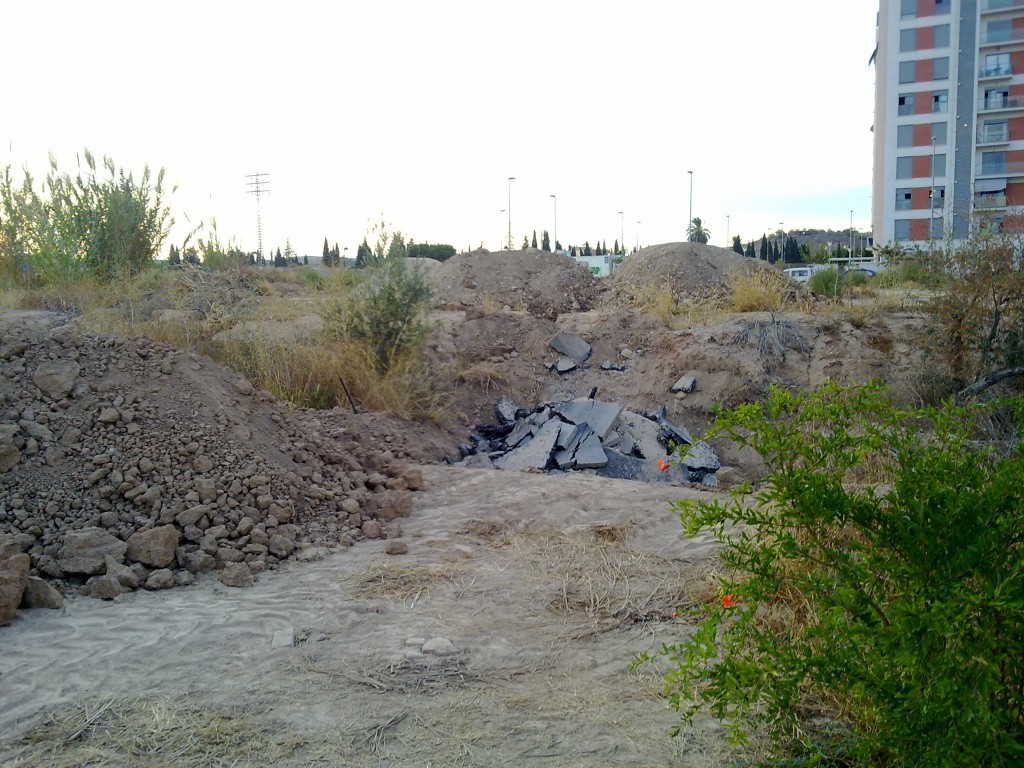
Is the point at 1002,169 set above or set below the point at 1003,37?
below

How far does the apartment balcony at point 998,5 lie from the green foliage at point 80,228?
4689cm

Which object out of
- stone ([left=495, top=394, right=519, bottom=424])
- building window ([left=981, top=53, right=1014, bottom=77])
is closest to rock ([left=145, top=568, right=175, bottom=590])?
stone ([left=495, top=394, right=519, bottom=424])

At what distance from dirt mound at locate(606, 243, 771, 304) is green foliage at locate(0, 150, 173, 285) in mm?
8987


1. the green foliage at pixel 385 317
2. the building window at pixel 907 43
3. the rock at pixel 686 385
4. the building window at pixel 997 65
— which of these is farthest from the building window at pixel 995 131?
the green foliage at pixel 385 317

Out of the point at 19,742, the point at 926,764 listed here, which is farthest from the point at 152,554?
the point at 926,764

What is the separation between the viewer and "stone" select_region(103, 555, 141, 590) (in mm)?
4613

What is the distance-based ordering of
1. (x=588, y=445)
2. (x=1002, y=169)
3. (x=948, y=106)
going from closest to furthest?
(x=588, y=445) < (x=1002, y=169) < (x=948, y=106)

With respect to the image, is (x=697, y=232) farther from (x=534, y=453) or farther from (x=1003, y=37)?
(x=534, y=453)

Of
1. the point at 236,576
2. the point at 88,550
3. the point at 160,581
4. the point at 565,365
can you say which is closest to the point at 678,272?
the point at 565,365

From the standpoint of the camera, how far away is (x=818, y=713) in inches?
125

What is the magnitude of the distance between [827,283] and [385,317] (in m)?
10.6

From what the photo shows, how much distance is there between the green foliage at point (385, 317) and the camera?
10398 millimetres

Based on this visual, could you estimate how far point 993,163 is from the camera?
4462 centimetres

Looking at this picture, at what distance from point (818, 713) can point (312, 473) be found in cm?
421
